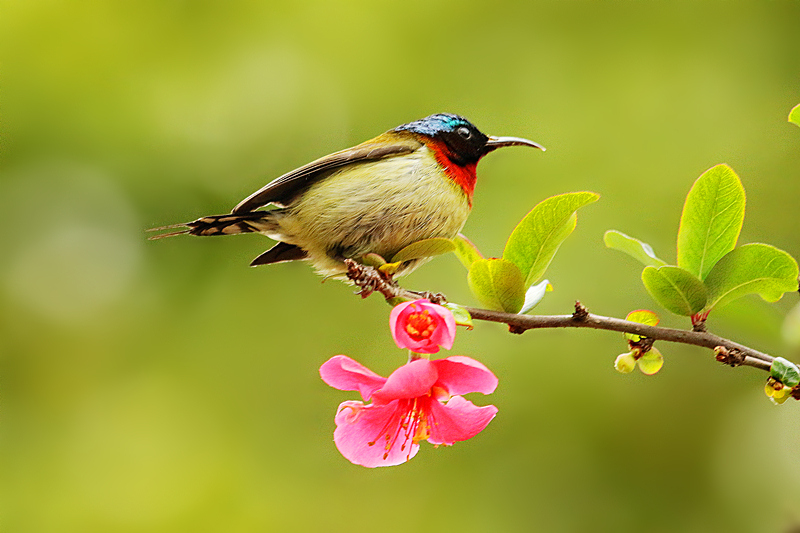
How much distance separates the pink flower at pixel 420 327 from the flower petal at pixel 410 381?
3cm

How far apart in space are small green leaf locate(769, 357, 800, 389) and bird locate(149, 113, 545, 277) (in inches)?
31.6

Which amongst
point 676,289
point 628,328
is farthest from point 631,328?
point 676,289

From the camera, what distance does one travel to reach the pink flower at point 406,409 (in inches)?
52.0

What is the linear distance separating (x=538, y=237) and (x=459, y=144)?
78 cm

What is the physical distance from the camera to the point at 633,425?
5.48 meters

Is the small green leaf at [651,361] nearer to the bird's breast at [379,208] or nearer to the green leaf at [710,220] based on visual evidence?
the green leaf at [710,220]

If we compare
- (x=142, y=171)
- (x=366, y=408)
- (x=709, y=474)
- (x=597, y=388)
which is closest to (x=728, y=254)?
(x=366, y=408)

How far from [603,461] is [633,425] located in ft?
1.14

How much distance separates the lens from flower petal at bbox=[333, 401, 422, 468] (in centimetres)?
144

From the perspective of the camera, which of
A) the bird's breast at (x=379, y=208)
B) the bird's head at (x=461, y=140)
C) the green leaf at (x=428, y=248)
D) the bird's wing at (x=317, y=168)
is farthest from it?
the bird's head at (x=461, y=140)

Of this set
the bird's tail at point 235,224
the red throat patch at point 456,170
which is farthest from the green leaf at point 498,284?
the bird's tail at point 235,224

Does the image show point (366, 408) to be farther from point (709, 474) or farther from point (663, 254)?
point (709, 474)

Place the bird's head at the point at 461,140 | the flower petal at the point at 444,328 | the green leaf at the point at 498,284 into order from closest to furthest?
1. the flower petal at the point at 444,328
2. the green leaf at the point at 498,284
3. the bird's head at the point at 461,140

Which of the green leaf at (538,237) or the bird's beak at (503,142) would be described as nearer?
the green leaf at (538,237)
